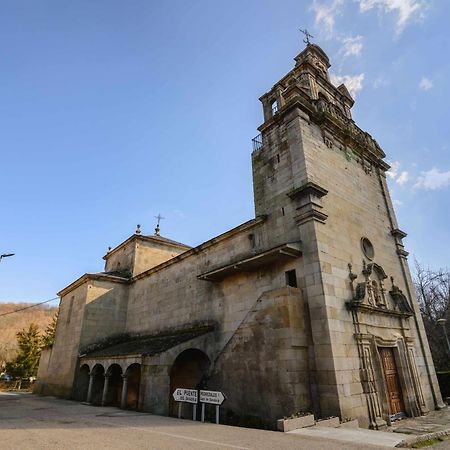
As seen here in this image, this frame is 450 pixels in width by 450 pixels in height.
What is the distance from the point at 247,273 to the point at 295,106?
739 cm

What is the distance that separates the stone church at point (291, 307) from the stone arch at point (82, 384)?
52 mm

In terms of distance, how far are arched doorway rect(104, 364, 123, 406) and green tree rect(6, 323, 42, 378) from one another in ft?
67.9

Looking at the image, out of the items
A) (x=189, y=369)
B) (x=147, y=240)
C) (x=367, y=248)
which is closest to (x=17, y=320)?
(x=147, y=240)

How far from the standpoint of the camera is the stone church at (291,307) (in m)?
9.32

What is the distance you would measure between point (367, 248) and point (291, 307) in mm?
5955

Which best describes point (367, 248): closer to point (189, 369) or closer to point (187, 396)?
point (187, 396)

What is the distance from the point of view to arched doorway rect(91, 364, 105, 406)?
15.7 meters

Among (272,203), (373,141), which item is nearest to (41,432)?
(272,203)

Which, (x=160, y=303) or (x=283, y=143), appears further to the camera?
(x=160, y=303)

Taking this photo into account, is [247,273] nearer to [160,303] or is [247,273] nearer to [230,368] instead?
[230,368]

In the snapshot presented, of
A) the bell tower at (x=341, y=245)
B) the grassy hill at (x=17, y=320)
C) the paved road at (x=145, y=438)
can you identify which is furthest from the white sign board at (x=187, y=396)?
the grassy hill at (x=17, y=320)

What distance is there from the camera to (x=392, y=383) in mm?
11508

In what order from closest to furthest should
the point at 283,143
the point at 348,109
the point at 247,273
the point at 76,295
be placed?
1. the point at 247,273
2. the point at 283,143
3. the point at 348,109
4. the point at 76,295

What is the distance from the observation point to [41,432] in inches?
273
